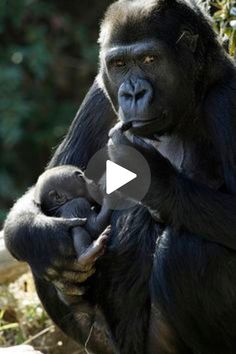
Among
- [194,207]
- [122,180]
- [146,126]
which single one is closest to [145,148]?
[146,126]

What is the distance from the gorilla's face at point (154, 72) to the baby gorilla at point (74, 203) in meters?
0.48

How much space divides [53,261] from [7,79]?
623 centimetres

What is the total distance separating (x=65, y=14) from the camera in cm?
1284

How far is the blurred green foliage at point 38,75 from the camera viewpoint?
1161cm

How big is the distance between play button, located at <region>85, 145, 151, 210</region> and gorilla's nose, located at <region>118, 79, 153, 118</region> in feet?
0.57

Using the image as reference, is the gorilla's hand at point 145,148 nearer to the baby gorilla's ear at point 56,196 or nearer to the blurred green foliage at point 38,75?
the baby gorilla's ear at point 56,196

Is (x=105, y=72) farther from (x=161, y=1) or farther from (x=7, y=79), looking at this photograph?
(x=7, y=79)

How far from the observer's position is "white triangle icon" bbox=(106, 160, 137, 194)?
5394 mm

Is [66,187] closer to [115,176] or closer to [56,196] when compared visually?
[56,196]

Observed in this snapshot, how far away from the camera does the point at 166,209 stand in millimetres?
5262

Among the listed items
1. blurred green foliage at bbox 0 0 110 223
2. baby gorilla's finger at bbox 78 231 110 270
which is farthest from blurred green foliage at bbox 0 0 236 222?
baby gorilla's finger at bbox 78 231 110 270

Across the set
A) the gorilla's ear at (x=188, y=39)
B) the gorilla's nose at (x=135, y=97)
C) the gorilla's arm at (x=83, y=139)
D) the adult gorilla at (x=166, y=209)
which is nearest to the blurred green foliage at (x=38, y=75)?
the gorilla's arm at (x=83, y=139)

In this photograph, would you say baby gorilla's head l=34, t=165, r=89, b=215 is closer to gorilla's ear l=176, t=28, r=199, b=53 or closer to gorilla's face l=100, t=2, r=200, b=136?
gorilla's face l=100, t=2, r=200, b=136

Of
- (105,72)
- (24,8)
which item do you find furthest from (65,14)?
(105,72)
